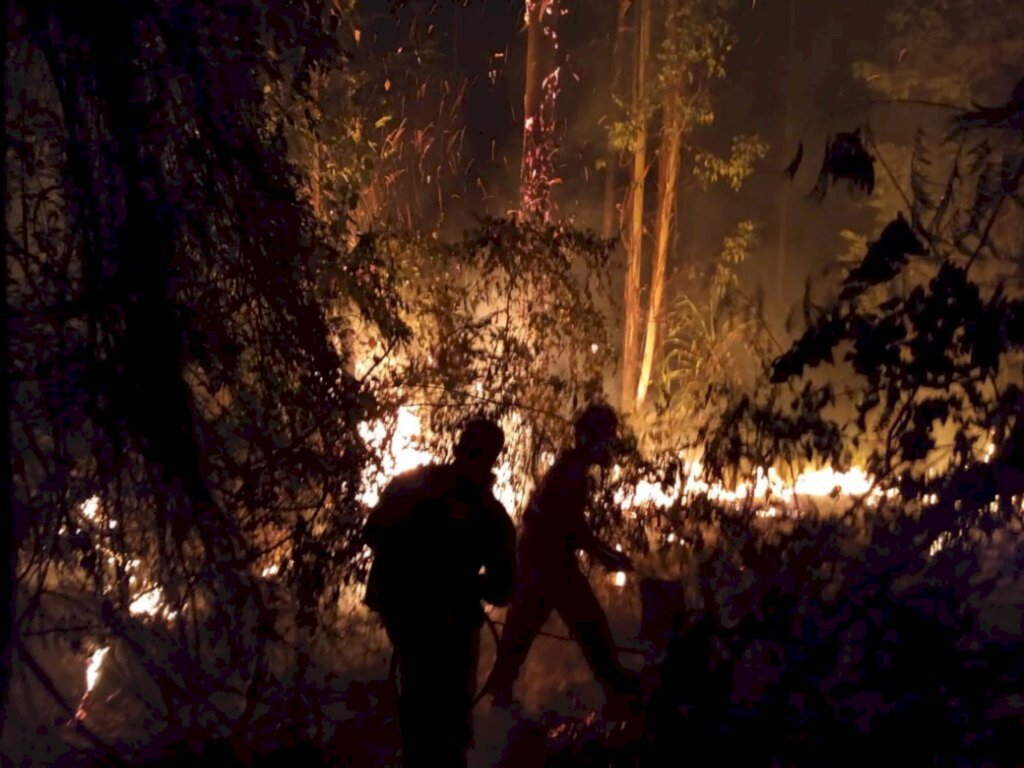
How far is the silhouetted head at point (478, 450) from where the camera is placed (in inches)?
168

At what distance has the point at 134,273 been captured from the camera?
3740 millimetres

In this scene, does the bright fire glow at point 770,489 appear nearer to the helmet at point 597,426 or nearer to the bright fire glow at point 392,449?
the helmet at point 597,426

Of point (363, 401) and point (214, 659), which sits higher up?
point (363, 401)

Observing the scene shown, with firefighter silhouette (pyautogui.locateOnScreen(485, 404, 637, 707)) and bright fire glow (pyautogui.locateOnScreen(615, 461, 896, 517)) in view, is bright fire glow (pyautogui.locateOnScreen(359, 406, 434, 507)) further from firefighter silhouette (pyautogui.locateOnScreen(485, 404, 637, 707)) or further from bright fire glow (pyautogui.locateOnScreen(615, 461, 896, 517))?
bright fire glow (pyautogui.locateOnScreen(615, 461, 896, 517))

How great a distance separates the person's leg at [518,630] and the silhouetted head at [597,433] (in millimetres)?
748

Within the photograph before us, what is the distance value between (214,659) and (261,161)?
2.33 metres

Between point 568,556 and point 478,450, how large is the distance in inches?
63.4

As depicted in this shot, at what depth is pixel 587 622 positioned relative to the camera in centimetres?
568

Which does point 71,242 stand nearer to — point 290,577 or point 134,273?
point 134,273

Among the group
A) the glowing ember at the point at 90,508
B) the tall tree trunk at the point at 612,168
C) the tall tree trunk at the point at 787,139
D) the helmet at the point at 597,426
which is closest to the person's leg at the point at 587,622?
the helmet at the point at 597,426

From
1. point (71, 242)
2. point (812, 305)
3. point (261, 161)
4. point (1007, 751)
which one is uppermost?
point (261, 161)

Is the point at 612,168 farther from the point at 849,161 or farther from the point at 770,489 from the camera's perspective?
the point at 849,161

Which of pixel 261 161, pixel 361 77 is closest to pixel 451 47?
pixel 361 77

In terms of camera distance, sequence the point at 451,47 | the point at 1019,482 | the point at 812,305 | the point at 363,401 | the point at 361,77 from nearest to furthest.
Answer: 1. the point at 1019,482
2. the point at 812,305
3. the point at 363,401
4. the point at 361,77
5. the point at 451,47
